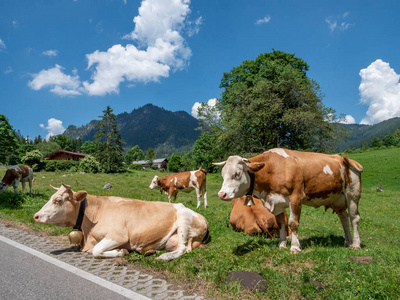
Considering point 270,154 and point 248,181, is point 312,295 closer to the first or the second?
point 248,181

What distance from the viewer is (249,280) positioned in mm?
4188

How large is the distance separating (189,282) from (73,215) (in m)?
3.00

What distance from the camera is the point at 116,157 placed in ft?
193

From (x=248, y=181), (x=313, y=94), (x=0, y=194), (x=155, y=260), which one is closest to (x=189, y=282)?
(x=155, y=260)

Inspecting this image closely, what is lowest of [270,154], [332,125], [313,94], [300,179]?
[300,179]

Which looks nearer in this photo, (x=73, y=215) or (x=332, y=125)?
(x=73, y=215)

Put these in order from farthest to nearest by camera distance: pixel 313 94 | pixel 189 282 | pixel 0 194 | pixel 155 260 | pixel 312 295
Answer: pixel 313 94, pixel 0 194, pixel 155 260, pixel 189 282, pixel 312 295

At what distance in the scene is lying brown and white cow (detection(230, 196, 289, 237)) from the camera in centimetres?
730

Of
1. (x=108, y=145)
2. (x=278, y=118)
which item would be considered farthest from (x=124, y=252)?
(x=108, y=145)

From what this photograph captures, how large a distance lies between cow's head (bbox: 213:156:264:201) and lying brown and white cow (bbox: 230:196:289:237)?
6.62ft

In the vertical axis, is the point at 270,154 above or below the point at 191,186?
above


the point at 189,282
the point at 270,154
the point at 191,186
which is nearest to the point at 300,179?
the point at 270,154

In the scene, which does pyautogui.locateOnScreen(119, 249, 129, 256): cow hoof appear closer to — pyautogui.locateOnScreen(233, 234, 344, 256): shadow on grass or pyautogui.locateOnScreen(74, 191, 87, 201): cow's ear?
pyautogui.locateOnScreen(74, 191, 87, 201): cow's ear

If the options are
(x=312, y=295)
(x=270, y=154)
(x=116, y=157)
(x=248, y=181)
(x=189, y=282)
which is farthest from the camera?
(x=116, y=157)
